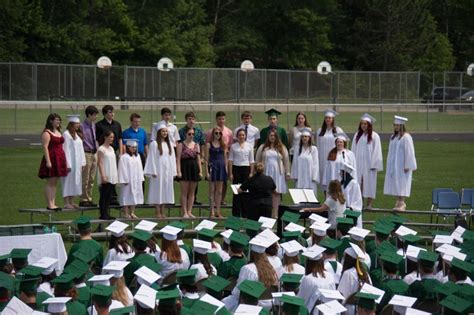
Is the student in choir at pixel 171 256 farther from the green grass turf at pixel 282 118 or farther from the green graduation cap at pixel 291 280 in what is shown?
the green grass turf at pixel 282 118

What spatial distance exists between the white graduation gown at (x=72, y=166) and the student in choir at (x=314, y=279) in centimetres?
880

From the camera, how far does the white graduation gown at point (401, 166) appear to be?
22.6 m

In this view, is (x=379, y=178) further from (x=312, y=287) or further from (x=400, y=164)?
(x=312, y=287)

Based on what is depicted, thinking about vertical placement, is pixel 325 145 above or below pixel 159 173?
above

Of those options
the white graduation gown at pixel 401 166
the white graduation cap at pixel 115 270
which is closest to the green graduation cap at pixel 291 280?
the white graduation cap at pixel 115 270

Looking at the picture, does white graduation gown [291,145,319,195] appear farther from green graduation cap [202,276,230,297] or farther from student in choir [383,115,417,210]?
green graduation cap [202,276,230,297]

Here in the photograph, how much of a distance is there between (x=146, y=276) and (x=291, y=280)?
4.97ft

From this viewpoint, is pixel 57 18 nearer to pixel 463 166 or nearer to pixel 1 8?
pixel 1 8

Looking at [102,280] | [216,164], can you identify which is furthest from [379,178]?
[102,280]

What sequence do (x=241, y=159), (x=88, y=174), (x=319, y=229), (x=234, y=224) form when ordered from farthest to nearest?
(x=88, y=174), (x=241, y=159), (x=234, y=224), (x=319, y=229)

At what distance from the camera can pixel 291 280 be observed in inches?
496

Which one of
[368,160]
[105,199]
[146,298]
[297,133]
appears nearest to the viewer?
[146,298]

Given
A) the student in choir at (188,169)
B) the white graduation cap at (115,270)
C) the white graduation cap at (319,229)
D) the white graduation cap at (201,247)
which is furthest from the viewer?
the student in choir at (188,169)

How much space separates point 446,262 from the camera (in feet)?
45.5
